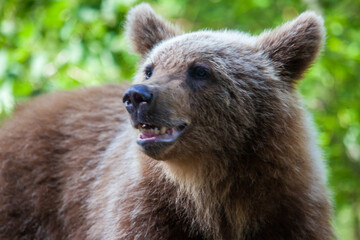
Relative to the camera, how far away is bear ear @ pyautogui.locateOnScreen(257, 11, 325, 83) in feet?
13.7

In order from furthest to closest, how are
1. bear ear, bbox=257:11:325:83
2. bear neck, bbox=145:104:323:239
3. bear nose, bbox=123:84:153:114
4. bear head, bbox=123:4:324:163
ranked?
bear ear, bbox=257:11:325:83 < bear neck, bbox=145:104:323:239 < bear head, bbox=123:4:324:163 < bear nose, bbox=123:84:153:114

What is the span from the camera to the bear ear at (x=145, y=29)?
479cm

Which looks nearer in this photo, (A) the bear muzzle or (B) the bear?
(A) the bear muzzle

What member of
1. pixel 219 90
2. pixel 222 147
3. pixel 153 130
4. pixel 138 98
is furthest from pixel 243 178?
pixel 138 98

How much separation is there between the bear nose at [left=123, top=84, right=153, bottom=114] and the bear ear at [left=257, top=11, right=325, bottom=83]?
1.25m

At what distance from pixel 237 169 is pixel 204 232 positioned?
585 mm

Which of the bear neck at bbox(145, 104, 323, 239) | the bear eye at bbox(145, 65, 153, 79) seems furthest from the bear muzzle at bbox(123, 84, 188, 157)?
the bear eye at bbox(145, 65, 153, 79)

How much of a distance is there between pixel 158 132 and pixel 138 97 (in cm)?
34

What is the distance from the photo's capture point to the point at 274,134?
397 cm

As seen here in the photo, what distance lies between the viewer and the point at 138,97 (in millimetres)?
3514

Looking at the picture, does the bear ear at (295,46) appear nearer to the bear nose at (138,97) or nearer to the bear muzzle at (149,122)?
the bear muzzle at (149,122)

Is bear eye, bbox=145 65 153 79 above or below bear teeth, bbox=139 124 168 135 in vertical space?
above

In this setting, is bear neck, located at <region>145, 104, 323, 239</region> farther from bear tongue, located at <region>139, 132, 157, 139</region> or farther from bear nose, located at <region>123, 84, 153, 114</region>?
bear nose, located at <region>123, 84, 153, 114</region>

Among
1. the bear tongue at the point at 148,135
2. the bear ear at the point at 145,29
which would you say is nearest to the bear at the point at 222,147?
the bear tongue at the point at 148,135
